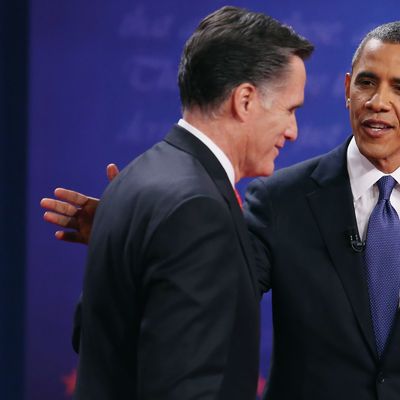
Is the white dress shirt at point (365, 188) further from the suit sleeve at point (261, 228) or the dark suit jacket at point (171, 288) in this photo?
the dark suit jacket at point (171, 288)

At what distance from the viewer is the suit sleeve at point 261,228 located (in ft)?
6.82

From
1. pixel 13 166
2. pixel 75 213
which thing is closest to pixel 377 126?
pixel 75 213

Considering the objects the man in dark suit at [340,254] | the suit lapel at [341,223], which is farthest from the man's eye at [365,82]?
the suit lapel at [341,223]

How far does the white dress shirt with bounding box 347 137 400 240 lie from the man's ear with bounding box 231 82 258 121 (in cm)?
60

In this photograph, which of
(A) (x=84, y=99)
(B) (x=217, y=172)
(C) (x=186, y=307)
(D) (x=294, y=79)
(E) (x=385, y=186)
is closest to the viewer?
(C) (x=186, y=307)

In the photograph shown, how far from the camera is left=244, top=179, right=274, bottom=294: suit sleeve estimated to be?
208cm

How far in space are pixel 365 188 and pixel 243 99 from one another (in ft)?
2.09

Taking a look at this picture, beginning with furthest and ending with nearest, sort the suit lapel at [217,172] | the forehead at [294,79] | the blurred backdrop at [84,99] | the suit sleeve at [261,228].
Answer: the blurred backdrop at [84,99]
the suit sleeve at [261,228]
the forehead at [294,79]
the suit lapel at [217,172]

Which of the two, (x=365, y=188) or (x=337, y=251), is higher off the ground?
(x=365, y=188)

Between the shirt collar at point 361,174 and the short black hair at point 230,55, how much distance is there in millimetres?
575

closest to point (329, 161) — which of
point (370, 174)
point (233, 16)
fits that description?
point (370, 174)

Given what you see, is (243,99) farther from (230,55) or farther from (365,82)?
(365,82)

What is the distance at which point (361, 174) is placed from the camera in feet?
7.03

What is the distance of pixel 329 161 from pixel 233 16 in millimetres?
666
